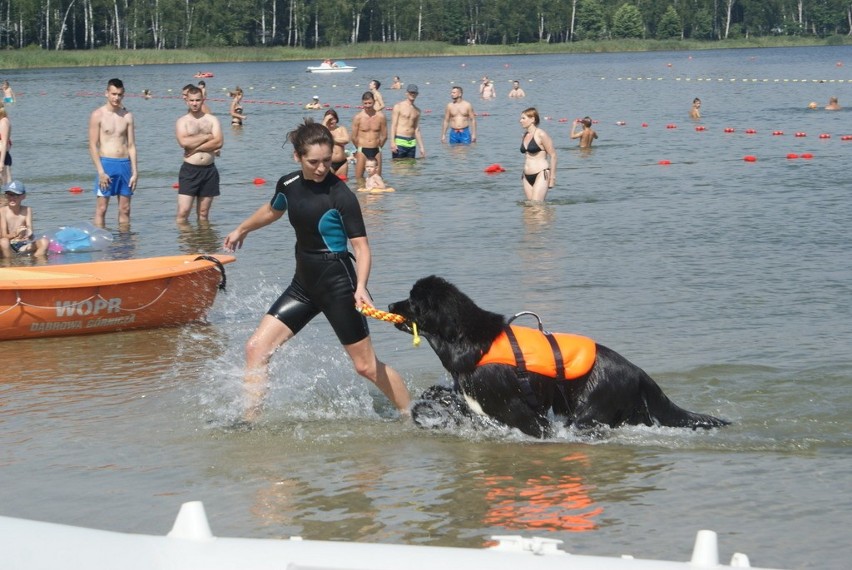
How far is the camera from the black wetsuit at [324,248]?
6.34m

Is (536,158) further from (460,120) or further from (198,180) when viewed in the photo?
(460,120)

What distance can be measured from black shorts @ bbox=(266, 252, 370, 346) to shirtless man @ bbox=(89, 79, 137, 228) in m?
6.72

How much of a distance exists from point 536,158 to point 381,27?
339 feet

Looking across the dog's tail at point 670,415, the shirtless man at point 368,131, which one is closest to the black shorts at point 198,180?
the shirtless man at point 368,131

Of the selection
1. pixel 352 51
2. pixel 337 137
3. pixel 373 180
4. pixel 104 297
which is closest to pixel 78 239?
pixel 104 297

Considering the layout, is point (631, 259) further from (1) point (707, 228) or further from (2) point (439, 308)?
(2) point (439, 308)

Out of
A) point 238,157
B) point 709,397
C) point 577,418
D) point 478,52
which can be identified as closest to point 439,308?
point 577,418

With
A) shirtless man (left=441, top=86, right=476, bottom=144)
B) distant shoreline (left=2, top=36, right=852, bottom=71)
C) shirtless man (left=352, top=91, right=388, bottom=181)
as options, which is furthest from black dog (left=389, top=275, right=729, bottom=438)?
distant shoreline (left=2, top=36, right=852, bottom=71)

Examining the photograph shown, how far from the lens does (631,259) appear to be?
12539 millimetres

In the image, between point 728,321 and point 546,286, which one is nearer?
point 728,321

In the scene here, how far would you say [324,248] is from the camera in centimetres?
642

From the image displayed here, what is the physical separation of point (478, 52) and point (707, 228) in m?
98.0

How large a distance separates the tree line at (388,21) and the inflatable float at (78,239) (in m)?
83.7

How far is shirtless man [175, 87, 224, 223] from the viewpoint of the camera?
13.3 meters
